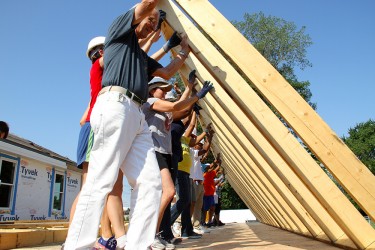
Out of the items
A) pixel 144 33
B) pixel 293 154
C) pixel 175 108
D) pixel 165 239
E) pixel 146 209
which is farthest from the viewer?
pixel 165 239

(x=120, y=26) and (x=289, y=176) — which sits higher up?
(x=120, y=26)

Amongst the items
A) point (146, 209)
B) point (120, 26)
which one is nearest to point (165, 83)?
point (120, 26)

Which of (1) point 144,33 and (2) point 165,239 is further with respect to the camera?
(2) point 165,239

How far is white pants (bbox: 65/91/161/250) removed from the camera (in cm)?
190

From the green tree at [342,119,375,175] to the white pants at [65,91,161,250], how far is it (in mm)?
43377

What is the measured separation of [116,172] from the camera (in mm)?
2023

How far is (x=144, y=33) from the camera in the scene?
245 centimetres

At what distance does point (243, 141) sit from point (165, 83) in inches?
51.5

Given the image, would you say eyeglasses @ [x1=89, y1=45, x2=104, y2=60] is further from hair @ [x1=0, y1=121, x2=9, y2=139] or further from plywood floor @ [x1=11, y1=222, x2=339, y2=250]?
hair @ [x1=0, y1=121, x2=9, y2=139]

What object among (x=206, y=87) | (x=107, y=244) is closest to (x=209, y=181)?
(x=206, y=87)

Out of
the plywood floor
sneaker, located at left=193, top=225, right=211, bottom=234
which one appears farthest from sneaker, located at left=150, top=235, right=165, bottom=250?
sneaker, located at left=193, top=225, right=211, bottom=234

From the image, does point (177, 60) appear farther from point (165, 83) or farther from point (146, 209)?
point (146, 209)

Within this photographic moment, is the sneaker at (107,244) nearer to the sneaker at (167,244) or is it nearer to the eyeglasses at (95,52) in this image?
the sneaker at (167,244)

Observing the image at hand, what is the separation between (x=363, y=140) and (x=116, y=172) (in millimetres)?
47570
